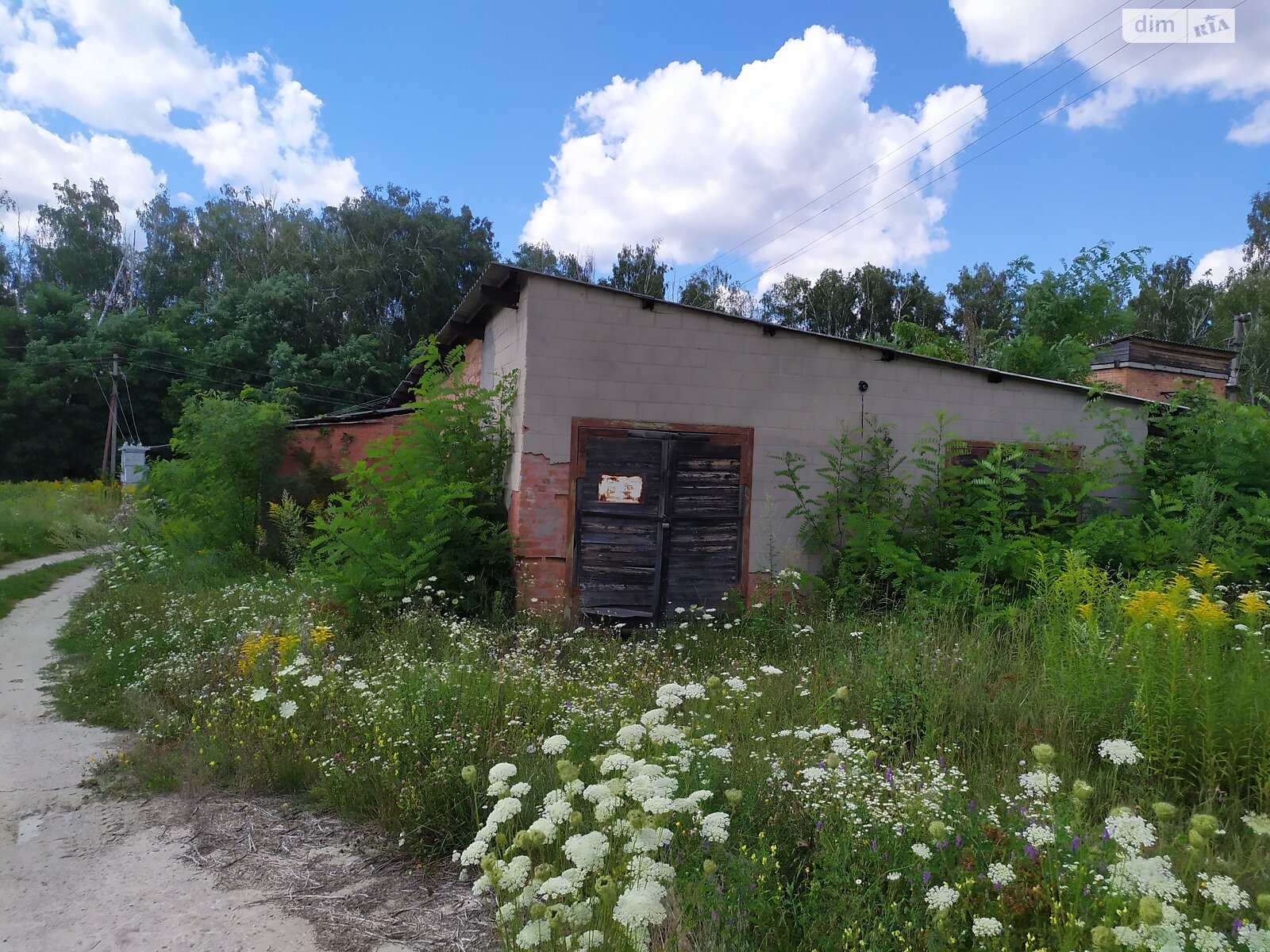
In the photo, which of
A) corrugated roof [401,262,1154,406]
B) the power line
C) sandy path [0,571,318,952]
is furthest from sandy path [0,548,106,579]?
the power line

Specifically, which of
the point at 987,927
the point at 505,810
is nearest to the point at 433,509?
the point at 505,810

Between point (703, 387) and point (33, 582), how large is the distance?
11.7 metres

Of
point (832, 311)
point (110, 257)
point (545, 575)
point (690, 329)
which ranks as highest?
point (110, 257)

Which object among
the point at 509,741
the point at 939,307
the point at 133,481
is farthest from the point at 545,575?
the point at 939,307

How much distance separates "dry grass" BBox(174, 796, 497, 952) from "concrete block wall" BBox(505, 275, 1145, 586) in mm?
4119

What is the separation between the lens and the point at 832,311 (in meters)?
37.3

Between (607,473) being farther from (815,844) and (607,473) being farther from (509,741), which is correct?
(815,844)

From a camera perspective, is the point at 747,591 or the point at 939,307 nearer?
the point at 747,591

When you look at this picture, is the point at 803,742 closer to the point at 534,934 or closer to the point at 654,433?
the point at 534,934

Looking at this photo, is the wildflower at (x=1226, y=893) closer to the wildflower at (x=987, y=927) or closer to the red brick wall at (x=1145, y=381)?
the wildflower at (x=987, y=927)

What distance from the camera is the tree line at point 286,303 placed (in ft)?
106

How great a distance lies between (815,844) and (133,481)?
22.7 m

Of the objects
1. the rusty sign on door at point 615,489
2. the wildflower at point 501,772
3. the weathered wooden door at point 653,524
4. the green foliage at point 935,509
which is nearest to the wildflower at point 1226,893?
the wildflower at point 501,772

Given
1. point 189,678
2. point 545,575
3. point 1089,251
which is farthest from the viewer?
point 1089,251
